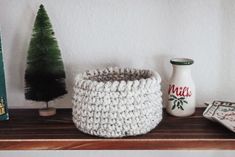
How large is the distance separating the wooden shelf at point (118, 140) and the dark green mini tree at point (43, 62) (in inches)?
2.3

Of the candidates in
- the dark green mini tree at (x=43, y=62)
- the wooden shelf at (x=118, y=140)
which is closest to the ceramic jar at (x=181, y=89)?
the wooden shelf at (x=118, y=140)

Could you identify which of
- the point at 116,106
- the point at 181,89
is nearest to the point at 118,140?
the point at 116,106

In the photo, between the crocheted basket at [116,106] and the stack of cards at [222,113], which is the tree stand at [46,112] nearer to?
the crocheted basket at [116,106]

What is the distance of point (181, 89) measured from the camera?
1.79 ft

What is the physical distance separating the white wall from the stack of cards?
0.17ft

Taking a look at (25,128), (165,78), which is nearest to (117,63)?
(165,78)

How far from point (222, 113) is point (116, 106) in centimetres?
20

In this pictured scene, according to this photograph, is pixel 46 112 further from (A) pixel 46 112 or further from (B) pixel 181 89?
(B) pixel 181 89

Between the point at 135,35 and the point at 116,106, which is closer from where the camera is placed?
the point at 116,106

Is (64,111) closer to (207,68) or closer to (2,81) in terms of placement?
(2,81)

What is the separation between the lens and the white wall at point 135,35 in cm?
59

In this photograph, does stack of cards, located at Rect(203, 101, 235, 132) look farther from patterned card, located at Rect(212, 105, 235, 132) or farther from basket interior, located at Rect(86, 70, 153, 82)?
basket interior, located at Rect(86, 70, 153, 82)

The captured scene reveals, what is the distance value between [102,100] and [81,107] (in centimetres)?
4

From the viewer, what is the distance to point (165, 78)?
0.62 m
